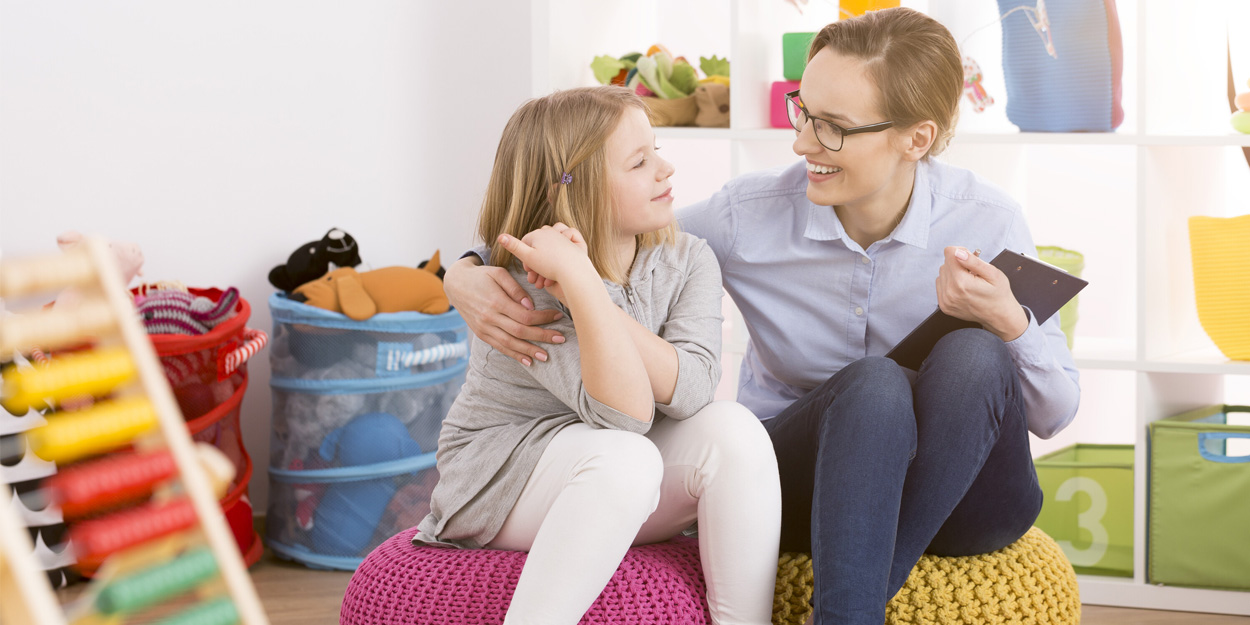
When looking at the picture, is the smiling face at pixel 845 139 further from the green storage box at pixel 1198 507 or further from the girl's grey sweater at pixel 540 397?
the green storage box at pixel 1198 507

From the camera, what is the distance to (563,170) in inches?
51.6

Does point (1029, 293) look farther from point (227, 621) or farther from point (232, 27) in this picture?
point (232, 27)

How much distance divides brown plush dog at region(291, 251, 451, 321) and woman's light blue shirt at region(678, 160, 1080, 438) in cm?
82

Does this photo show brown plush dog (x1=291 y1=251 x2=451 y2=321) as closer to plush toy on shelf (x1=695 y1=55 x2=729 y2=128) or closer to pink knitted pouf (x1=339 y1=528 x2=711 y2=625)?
plush toy on shelf (x1=695 y1=55 x2=729 y2=128)

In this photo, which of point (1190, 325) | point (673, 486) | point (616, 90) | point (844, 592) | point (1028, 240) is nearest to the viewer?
point (844, 592)

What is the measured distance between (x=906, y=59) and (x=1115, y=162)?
124 centimetres

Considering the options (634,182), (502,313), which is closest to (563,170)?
(634,182)

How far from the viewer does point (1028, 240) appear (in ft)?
4.86

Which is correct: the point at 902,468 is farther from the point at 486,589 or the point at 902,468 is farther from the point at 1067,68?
the point at 1067,68

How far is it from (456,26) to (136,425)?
2.09 meters

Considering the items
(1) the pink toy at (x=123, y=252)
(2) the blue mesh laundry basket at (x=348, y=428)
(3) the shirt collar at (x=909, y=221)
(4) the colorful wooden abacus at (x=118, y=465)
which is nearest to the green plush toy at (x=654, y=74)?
(2) the blue mesh laundry basket at (x=348, y=428)

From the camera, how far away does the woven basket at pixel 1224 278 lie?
6.36ft

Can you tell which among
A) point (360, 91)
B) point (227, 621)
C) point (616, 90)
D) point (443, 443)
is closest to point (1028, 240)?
point (616, 90)

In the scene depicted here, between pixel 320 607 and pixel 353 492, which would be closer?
pixel 320 607
